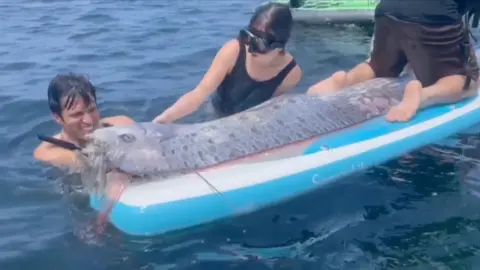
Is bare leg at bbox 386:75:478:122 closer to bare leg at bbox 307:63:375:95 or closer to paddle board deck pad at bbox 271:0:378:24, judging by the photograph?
bare leg at bbox 307:63:375:95

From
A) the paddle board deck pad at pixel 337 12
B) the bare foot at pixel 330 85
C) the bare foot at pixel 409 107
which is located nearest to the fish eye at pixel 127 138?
the bare foot at pixel 330 85

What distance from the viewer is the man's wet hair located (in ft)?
18.3

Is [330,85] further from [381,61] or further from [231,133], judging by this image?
[231,133]

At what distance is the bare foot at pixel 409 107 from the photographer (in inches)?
238

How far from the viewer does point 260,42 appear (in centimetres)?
584

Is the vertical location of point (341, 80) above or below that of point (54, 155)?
above

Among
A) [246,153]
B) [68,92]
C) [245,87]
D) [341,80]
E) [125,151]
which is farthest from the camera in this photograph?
[341,80]

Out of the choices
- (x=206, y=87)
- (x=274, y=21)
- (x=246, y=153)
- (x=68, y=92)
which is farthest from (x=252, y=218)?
(x=68, y=92)

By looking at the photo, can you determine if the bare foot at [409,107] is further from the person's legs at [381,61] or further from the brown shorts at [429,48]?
the person's legs at [381,61]

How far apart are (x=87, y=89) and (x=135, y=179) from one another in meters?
1.03

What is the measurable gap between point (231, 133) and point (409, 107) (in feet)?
5.46

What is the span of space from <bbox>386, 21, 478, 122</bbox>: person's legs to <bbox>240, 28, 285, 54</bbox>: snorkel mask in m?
1.17

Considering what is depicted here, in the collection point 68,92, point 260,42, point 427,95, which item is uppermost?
point 260,42

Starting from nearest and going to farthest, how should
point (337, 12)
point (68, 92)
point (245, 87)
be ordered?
point (68, 92)
point (245, 87)
point (337, 12)
